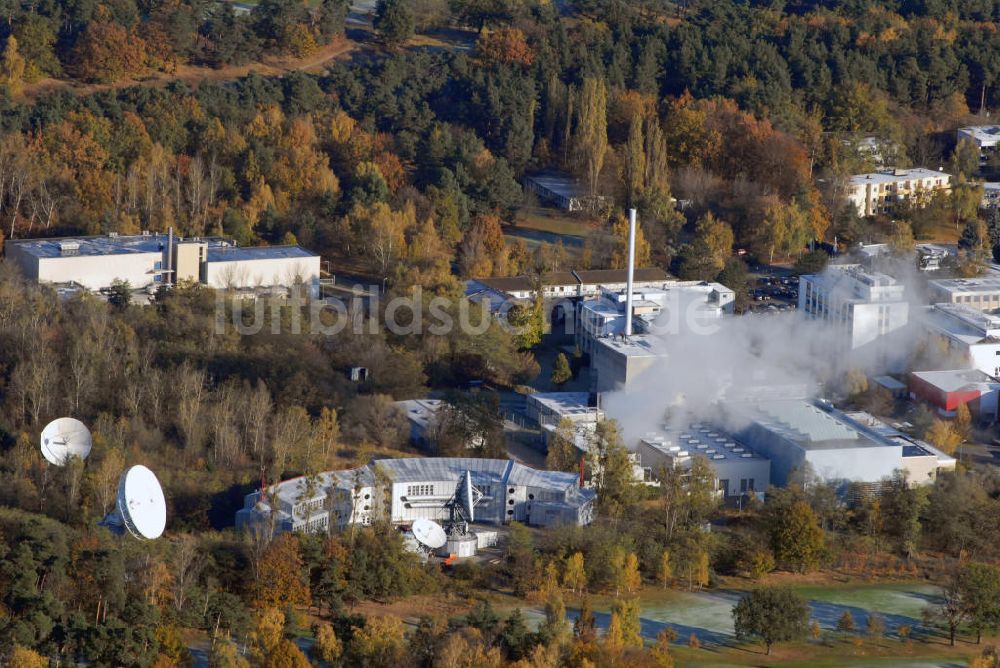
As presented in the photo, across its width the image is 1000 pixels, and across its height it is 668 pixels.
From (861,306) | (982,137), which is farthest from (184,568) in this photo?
(982,137)

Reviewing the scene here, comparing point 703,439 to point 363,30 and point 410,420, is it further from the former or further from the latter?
point 363,30

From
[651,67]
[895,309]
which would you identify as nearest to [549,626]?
[895,309]

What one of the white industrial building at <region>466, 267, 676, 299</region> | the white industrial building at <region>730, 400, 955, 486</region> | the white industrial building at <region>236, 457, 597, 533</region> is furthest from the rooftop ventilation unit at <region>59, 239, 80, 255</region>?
the white industrial building at <region>730, 400, 955, 486</region>

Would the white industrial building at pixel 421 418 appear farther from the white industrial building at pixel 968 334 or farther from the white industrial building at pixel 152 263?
the white industrial building at pixel 968 334

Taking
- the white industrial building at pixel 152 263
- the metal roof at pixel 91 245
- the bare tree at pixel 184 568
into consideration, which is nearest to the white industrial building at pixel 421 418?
the bare tree at pixel 184 568

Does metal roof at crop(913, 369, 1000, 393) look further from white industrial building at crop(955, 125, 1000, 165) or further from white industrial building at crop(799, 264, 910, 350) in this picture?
white industrial building at crop(955, 125, 1000, 165)

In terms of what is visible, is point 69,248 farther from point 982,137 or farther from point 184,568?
point 982,137
